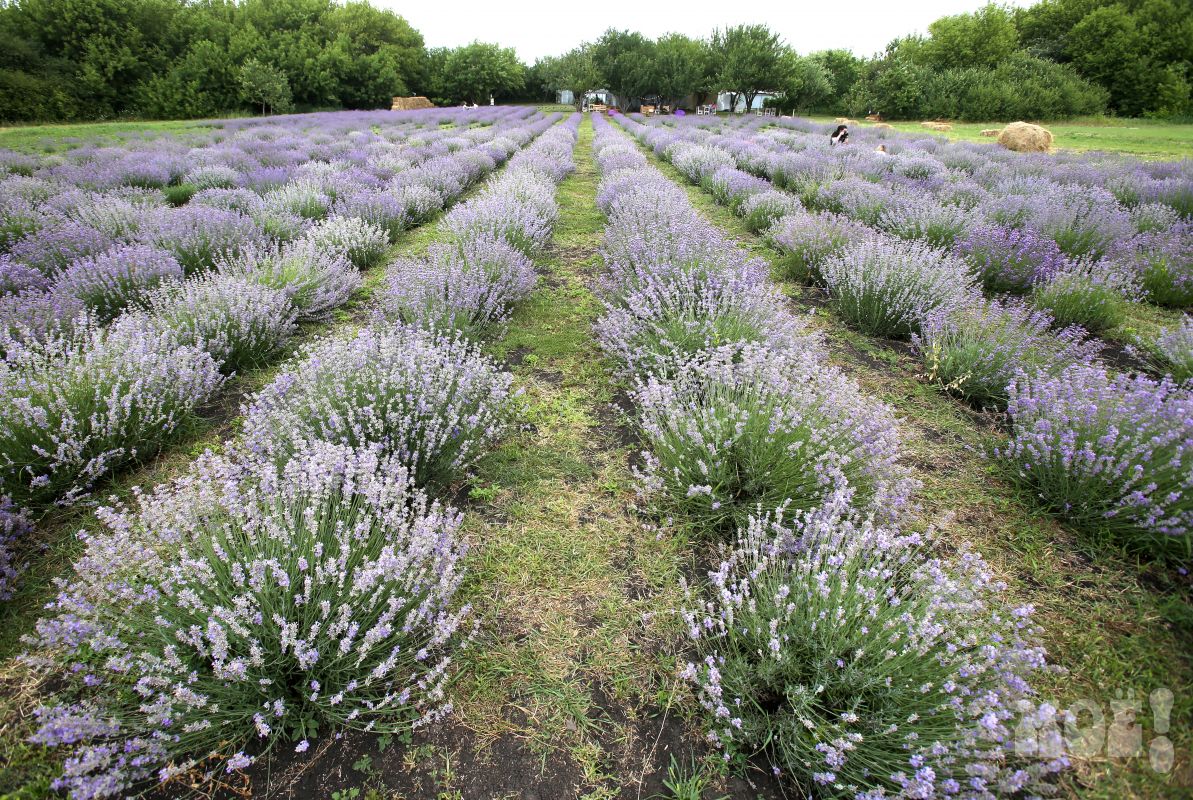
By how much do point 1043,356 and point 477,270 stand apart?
14.1 feet

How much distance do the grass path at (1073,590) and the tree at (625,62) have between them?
49.1m

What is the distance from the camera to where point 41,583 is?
7.02 ft

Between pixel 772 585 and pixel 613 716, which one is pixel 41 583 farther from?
pixel 772 585

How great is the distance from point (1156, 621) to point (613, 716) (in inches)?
83.4

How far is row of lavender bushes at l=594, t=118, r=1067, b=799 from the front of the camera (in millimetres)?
1462

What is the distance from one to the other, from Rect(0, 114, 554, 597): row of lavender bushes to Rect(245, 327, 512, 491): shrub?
27.7 inches

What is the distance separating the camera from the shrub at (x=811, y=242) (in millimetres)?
5574

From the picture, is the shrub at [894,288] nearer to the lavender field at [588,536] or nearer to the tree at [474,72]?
the lavender field at [588,536]

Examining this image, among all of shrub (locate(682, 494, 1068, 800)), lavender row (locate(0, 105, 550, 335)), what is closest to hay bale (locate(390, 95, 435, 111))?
lavender row (locate(0, 105, 550, 335))

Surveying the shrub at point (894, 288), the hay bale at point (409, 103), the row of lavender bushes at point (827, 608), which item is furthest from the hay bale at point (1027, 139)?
the hay bale at point (409, 103)

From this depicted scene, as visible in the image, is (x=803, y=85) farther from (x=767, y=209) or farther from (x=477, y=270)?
(x=477, y=270)

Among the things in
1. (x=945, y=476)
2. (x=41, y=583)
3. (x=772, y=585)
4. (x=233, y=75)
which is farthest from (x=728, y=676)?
(x=233, y=75)

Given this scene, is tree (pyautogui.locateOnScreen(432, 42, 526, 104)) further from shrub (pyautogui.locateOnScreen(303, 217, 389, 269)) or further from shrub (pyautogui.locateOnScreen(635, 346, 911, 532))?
shrub (pyautogui.locateOnScreen(635, 346, 911, 532))

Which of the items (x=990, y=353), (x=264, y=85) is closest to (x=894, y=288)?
(x=990, y=353)
